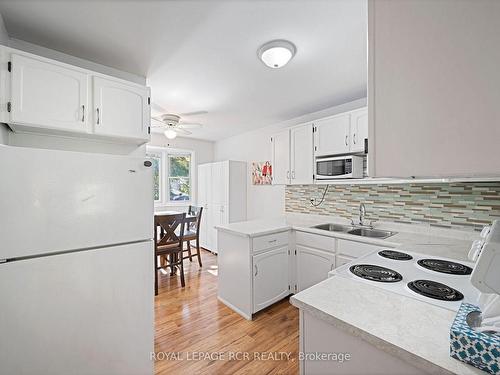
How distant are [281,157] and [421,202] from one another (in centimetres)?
163

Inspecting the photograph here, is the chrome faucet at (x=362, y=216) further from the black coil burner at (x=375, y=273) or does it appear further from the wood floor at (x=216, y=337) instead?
the black coil burner at (x=375, y=273)

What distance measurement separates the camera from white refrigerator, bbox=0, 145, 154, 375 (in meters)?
1.06

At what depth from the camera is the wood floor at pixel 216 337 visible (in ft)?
5.37

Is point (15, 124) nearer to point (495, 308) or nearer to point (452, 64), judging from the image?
point (452, 64)

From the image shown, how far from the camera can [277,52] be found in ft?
5.24

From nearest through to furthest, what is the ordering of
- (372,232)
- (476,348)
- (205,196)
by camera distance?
(476,348) → (372,232) → (205,196)

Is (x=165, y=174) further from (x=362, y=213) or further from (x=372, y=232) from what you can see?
(x=372, y=232)

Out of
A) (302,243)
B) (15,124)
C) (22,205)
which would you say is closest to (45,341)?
(22,205)

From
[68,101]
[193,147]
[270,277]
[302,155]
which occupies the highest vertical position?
[193,147]

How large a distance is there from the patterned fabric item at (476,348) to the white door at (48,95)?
2.08 m

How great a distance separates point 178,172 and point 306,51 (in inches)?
151

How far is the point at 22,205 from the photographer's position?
1.08m

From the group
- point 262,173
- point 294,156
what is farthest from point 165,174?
point 294,156

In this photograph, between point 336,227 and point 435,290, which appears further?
point 336,227
